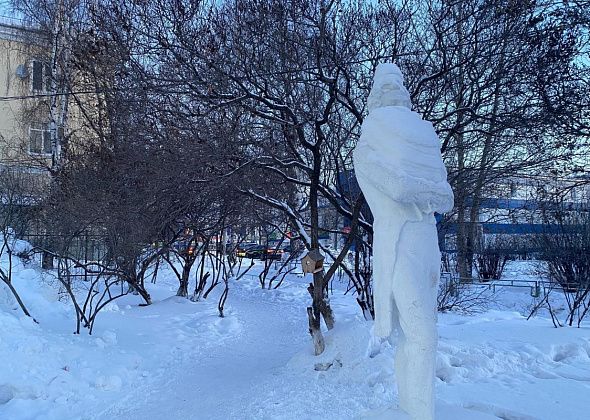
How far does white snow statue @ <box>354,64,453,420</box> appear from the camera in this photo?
3586 millimetres

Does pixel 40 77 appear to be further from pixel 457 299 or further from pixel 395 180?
pixel 395 180

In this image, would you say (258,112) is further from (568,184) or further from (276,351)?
(568,184)

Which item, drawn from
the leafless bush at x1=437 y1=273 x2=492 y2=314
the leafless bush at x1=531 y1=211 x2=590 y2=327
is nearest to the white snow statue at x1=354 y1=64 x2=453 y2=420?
the leafless bush at x1=437 y1=273 x2=492 y2=314

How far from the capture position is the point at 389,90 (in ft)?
13.3

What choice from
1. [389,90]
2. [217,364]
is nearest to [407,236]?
[389,90]

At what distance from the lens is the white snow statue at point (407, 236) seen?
3586 mm

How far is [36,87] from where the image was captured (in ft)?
60.4

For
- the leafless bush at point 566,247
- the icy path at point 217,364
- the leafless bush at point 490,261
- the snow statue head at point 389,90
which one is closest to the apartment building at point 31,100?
the icy path at point 217,364

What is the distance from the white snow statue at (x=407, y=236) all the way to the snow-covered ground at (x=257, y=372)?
395 mm

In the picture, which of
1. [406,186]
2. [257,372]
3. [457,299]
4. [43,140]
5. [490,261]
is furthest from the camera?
[490,261]

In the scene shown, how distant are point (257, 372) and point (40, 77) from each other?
15.3 m

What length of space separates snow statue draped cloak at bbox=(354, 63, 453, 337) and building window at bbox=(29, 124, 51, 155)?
18.1 meters

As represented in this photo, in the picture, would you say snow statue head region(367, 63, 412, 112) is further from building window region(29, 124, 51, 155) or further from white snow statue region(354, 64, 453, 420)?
building window region(29, 124, 51, 155)

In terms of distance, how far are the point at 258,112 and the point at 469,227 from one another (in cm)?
1066
